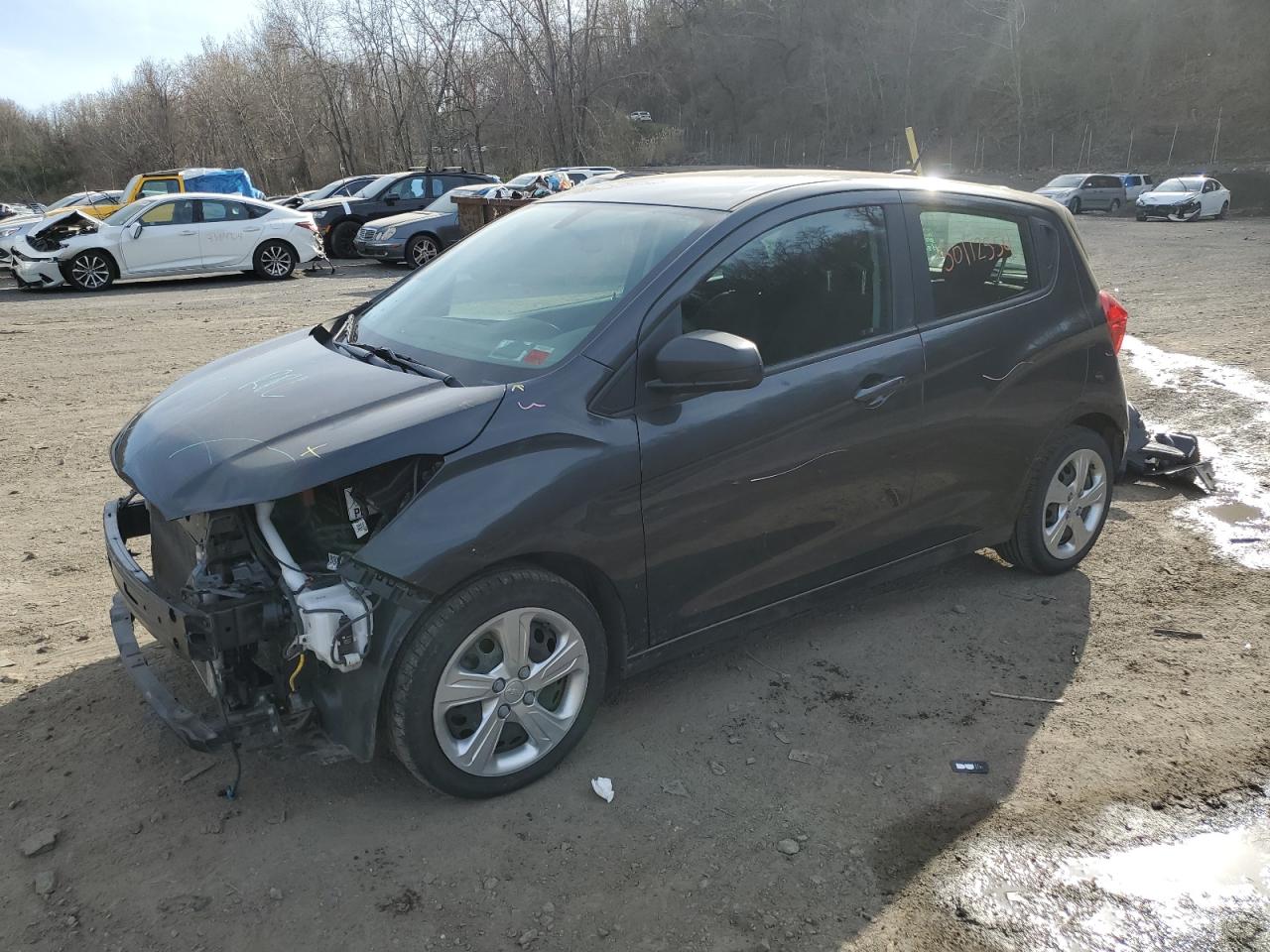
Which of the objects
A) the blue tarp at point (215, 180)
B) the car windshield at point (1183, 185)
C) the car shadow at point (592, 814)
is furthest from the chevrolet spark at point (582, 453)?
the car windshield at point (1183, 185)

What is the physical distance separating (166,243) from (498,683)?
16.8 m

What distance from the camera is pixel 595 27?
4616 cm

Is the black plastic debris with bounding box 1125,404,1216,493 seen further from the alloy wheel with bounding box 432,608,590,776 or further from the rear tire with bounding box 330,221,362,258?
the rear tire with bounding box 330,221,362,258

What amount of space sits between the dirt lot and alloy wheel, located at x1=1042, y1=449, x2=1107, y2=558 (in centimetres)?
22

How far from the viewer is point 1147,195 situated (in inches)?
1244

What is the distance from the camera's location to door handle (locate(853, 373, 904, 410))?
3672 mm

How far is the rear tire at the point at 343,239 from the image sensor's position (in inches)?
870

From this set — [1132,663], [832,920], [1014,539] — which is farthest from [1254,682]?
[832,920]

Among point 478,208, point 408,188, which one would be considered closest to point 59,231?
point 478,208

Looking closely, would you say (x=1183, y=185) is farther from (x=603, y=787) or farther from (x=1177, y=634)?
(x=603, y=787)

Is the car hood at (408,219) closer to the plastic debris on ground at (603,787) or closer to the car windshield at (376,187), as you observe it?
the car windshield at (376,187)

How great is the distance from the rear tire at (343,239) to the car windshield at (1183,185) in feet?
84.7

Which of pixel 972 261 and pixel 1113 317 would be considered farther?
pixel 1113 317

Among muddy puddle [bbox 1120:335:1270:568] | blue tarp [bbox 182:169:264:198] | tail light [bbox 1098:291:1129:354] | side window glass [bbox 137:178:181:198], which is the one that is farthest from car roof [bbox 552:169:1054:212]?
side window glass [bbox 137:178:181:198]
